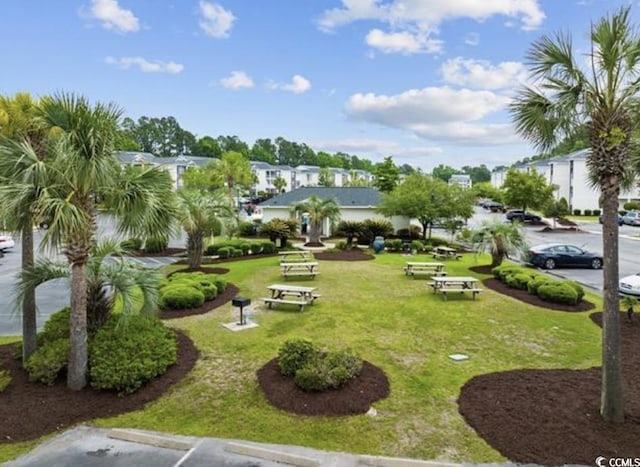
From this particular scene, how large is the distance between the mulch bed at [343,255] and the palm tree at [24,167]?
16450mm

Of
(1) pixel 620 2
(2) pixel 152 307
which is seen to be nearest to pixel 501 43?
(1) pixel 620 2

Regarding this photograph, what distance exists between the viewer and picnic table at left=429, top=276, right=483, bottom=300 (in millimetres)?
14461

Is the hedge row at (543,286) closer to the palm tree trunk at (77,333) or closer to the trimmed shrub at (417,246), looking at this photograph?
the trimmed shrub at (417,246)

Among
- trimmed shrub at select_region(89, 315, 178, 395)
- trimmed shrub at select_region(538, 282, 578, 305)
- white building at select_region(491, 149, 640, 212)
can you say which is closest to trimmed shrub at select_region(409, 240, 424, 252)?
trimmed shrub at select_region(538, 282, 578, 305)

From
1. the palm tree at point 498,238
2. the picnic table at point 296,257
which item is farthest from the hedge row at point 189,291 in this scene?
the palm tree at point 498,238

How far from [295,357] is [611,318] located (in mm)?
5155

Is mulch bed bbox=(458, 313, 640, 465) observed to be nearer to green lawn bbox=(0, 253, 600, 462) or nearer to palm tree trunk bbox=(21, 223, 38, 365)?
green lawn bbox=(0, 253, 600, 462)

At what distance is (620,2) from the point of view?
6.05 m

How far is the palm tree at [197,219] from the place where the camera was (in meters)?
19.0

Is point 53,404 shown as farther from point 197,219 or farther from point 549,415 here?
point 197,219

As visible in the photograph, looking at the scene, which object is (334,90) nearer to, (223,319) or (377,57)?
(377,57)

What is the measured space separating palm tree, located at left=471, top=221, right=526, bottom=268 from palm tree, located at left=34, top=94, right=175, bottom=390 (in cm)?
1547

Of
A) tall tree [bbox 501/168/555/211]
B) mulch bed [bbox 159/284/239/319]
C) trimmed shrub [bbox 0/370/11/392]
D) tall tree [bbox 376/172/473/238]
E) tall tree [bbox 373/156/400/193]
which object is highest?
tall tree [bbox 373/156/400/193]

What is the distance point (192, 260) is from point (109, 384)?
12.7 metres
